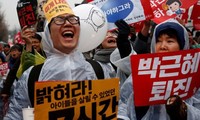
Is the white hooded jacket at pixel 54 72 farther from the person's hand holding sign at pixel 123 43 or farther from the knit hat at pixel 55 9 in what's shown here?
the person's hand holding sign at pixel 123 43

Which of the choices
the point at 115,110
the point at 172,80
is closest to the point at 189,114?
the point at 172,80

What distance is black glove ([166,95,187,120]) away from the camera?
262 cm

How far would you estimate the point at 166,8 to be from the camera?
A: 504cm

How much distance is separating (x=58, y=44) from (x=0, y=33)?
216 feet

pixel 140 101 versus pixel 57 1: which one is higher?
pixel 57 1

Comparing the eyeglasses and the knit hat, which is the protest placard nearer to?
the eyeglasses

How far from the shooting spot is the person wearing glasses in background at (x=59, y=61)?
10.3 ft

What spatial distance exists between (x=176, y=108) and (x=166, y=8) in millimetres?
2568

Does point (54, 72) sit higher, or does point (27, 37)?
point (27, 37)

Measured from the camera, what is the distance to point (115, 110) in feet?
9.30

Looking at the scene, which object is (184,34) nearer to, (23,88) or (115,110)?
(115,110)

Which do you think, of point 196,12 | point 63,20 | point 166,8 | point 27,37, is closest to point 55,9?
point 63,20

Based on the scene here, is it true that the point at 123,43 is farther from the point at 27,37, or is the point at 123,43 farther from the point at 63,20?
the point at 27,37

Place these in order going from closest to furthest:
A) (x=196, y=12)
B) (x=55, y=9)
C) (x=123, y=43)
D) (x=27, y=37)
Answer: (x=55, y=9), (x=123, y=43), (x=27, y=37), (x=196, y=12)
